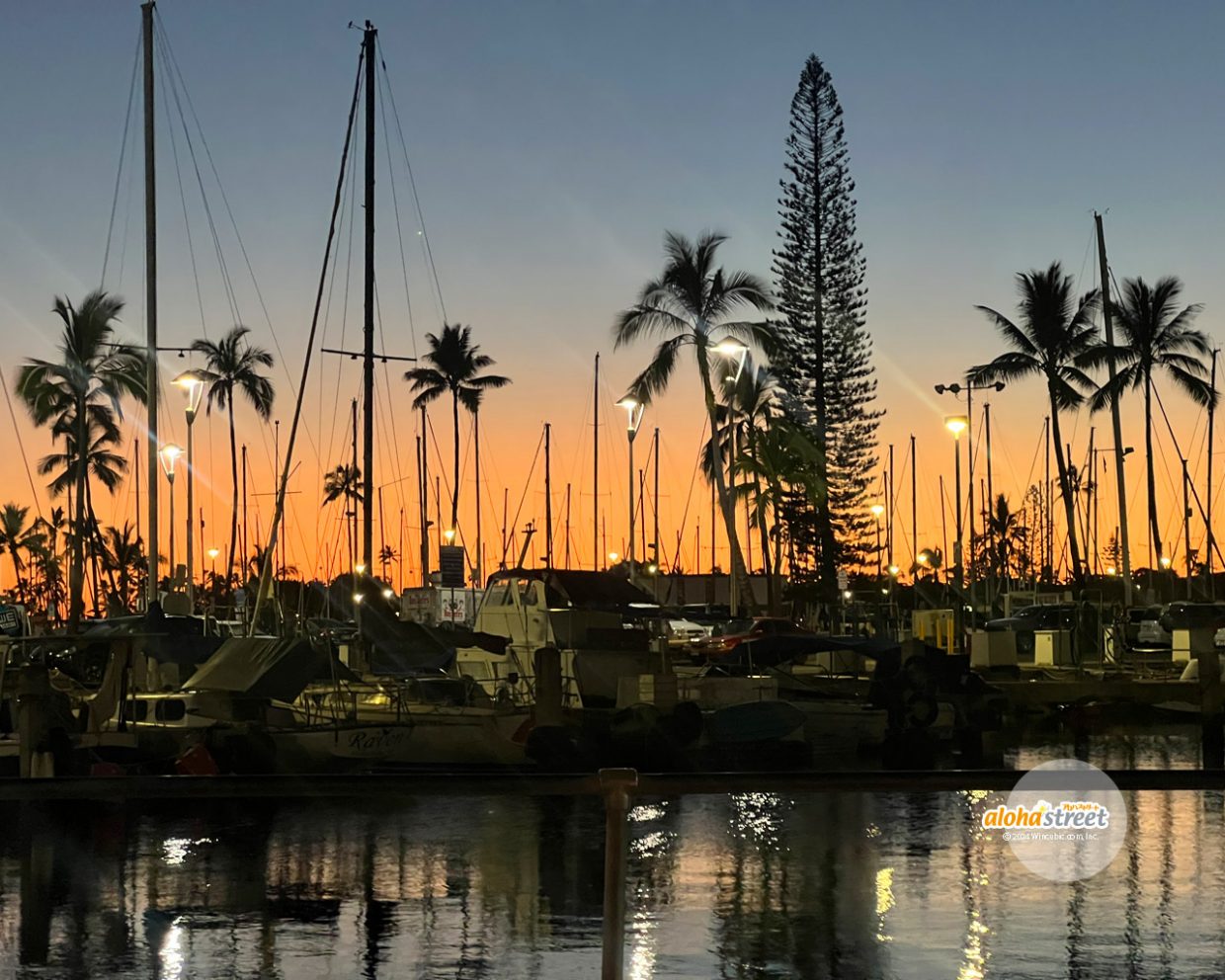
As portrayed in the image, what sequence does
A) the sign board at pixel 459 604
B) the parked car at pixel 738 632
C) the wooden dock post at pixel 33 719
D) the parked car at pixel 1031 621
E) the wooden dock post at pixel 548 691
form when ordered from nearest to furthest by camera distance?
the wooden dock post at pixel 33 719 < the wooden dock post at pixel 548 691 < the sign board at pixel 459 604 < the parked car at pixel 738 632 < the parked car at pixel 1031 621

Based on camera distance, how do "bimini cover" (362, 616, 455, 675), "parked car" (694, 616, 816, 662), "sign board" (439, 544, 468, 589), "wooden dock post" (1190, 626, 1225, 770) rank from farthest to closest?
"parked car" (694, 616, 816, 662)
"sign board" (439, 544, 468, 589)
"wooden dock post" (1190, 626, 1225, 770)
"bimini cover" (362, 616, 455, 675)

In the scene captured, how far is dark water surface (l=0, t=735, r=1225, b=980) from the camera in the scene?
375 inches

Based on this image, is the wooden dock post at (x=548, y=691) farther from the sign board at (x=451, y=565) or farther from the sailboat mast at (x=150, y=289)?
the sailboat mast at (x=150, y=289)

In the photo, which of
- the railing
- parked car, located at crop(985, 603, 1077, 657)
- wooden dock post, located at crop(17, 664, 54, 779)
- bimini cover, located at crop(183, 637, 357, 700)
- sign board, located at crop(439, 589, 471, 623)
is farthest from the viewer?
parked car, located at crop(985, 603, 1077, 657)

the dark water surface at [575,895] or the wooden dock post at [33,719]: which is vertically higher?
the wooden dock post at [33,719]

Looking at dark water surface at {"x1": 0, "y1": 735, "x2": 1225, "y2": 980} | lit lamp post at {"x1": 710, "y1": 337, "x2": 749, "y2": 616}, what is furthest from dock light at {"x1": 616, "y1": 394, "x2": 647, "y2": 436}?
dark water surface at {"x1": 0, "y1": 735, "x2": 1225, "y2": 980}

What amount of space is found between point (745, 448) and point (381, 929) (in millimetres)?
59259

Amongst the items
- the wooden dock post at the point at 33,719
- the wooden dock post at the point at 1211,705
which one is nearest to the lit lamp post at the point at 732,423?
the wooden dock post at the point at 1211,705

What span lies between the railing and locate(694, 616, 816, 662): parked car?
38.5m

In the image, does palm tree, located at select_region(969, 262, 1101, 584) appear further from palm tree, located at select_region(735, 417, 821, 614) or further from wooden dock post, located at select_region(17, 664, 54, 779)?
wooden dock post, located at select_region(17, 664, 54, 779)

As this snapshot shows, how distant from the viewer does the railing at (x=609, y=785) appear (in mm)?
5902

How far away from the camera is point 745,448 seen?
69312 mm

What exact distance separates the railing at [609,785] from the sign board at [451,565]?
26.2m

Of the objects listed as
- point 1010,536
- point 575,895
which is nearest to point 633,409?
point 575,895
